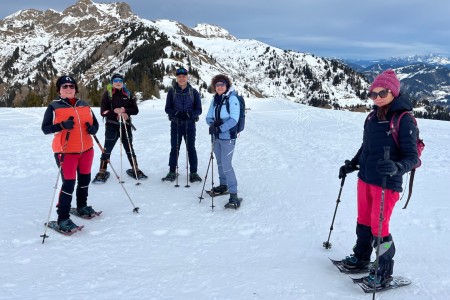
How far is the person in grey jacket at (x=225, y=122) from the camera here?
724 cm

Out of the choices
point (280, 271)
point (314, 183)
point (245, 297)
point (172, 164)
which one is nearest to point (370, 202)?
point (280, 271)

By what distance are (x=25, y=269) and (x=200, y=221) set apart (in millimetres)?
3075

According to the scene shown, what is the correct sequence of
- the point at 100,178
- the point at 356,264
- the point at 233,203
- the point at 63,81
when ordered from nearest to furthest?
the point at 356,264, the point at 63,81, the point at 233,203, the point at 100,178

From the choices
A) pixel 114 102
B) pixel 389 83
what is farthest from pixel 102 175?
pixel 389 83

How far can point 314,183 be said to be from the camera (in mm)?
9602

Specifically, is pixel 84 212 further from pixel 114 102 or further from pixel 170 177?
pixel 114 102

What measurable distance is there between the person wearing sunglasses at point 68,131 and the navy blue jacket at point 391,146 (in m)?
4.62

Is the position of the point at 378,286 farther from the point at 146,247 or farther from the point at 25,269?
the point at 25,269

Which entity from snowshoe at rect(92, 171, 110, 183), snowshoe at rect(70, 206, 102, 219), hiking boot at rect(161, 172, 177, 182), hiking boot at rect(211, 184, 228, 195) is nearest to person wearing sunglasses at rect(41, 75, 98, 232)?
snowshoe at rect(70, 206, 102, 219)

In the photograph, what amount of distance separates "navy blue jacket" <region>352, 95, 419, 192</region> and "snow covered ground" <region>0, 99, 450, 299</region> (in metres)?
1.48

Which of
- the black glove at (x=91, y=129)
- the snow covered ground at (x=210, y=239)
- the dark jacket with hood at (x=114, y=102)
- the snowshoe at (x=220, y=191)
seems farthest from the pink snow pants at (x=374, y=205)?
the dark jacket with hood at (x=114, y=102)

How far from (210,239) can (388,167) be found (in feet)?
10.9

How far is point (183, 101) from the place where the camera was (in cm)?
895

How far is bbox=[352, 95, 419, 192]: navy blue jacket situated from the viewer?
409 cm
